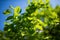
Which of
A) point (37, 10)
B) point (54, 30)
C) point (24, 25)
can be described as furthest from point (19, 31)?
point (54, 30)

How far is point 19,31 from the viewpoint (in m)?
3.10

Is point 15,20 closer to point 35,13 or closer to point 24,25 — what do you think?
point 24,25

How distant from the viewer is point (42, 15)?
3.09m

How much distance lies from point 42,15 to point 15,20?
56 centimetres

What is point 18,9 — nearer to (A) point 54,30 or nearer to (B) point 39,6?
(B) point 39,6

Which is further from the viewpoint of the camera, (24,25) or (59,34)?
(59,34)

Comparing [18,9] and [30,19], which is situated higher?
[18,9]

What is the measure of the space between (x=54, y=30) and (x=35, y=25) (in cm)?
123

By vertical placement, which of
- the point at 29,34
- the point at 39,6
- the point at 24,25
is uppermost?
the point at 39,6

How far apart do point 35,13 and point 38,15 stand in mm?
77

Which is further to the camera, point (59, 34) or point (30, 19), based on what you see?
point (59, 34)

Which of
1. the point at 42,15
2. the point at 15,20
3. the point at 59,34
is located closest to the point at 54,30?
the point at 59,34

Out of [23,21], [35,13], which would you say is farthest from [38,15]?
[23,21]

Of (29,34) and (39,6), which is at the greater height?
(39,6)
